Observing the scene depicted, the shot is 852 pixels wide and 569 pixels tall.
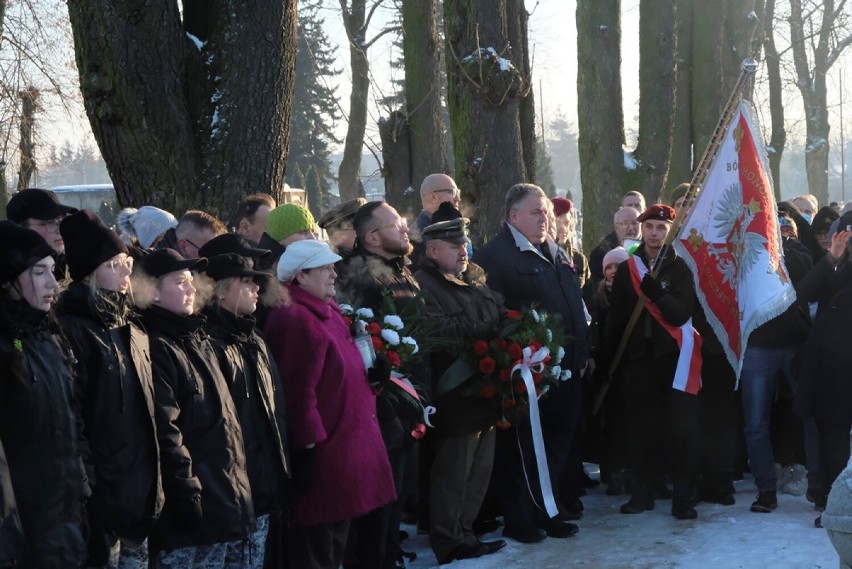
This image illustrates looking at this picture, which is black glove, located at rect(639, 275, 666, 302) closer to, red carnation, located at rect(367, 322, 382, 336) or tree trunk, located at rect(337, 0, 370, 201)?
red carnation, located at rect(367, 322, 382, 336)

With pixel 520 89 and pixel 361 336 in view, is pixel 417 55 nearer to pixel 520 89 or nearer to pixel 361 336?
pixel 520 89

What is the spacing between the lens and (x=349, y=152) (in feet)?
78.0

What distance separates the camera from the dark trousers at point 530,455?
24.8ft

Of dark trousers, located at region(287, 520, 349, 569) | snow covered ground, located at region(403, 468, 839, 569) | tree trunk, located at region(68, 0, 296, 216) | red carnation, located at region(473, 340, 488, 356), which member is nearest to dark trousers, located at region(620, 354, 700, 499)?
snow covered ground, located at region(403, 468, 839, 569)

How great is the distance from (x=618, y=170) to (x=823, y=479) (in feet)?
28.8

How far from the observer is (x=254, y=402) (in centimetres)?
538

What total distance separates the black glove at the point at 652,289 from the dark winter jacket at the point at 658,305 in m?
0.04

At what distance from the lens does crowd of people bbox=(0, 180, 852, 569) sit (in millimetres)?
4340

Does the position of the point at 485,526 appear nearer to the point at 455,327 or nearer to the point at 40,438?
the point at 455,327

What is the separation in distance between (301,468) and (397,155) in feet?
32.8

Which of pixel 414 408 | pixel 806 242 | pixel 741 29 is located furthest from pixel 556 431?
pixel 741 29

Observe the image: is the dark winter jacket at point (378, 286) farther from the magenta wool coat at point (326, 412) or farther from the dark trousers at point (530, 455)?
the dark trousers at point (530, 455)

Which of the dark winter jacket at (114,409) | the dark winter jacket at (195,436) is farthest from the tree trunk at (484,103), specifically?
the dark winter jacket at (114,409)

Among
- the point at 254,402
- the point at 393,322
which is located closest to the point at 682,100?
the point at 393,322
